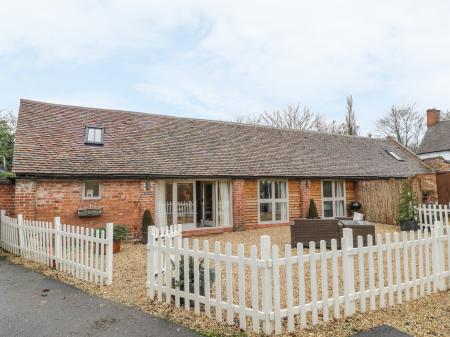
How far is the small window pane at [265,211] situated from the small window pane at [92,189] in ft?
23.7

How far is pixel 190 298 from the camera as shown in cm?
435

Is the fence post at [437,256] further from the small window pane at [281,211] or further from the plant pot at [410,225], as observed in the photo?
the small window pane at [281,211]

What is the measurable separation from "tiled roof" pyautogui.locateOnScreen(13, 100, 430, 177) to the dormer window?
0.76 ft

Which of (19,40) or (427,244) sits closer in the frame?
(427,244)

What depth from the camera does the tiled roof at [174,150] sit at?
1134 centimetres

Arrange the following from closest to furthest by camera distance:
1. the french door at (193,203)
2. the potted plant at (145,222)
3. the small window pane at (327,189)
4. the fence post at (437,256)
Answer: the fence post at (437,256) < the potted plant at (145,222) < the french door at (193,203) < the small window pane at (327,189)

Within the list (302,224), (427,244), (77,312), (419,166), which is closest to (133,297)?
(77,312)

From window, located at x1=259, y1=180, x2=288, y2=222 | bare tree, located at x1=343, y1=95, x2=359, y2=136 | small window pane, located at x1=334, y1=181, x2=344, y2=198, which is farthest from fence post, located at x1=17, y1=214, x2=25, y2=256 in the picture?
bare tree, located at x1=343, y1=95, x2=359, y2=136

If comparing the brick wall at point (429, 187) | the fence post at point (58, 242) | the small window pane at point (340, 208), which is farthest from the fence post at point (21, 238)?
the brick wall at point (429, 187)

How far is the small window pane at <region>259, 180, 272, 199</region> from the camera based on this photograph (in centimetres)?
1449

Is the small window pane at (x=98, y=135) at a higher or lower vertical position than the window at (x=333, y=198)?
higher

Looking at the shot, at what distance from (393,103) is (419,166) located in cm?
2492

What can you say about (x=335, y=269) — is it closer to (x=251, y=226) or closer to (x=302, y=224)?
(x=302, y=224)

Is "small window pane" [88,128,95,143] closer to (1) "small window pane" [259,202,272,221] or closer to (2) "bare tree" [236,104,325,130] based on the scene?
(1) "small window pane" [259,202,272,221]
